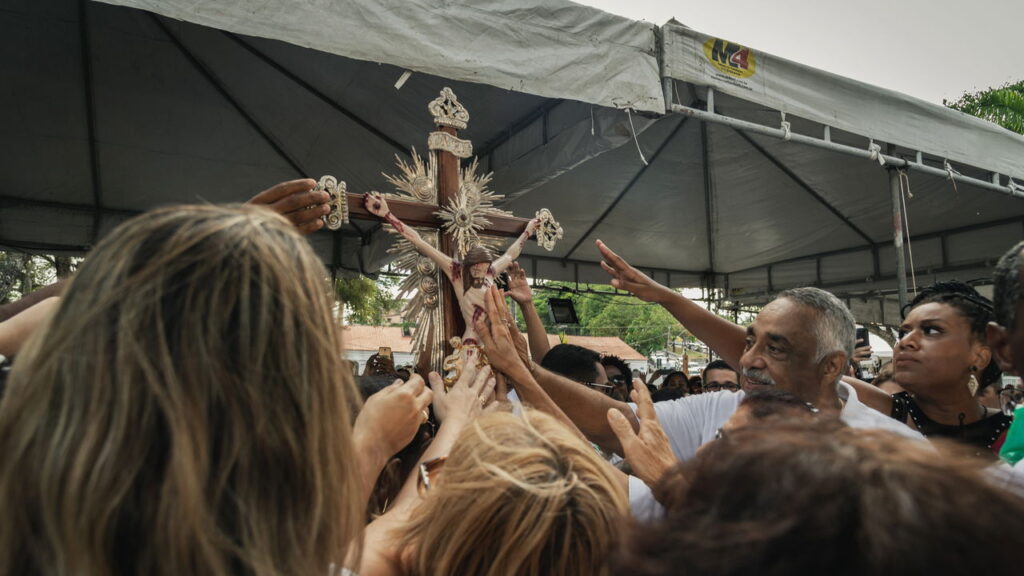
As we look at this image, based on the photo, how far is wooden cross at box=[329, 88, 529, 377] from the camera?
2.66m

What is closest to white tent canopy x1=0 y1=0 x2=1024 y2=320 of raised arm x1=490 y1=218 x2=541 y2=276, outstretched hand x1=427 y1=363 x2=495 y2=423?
raised arm x1=490 y1=218 x2=541 y2=276

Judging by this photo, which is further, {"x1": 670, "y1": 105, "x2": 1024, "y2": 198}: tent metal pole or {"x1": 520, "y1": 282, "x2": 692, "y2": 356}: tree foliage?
{"x1": 520, "y1": 282, "x2": 692, "y2": 356}: tree foliage

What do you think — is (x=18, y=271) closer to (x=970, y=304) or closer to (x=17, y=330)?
(x=17, y=330)

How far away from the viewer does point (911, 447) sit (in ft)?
1.66

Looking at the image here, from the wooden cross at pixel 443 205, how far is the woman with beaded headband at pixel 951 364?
5.92ft

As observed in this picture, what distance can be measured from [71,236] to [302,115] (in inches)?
108

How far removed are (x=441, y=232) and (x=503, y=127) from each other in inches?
98.7

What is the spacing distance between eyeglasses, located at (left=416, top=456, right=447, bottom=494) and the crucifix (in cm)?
122

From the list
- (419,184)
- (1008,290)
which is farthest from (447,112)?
(1008,290)

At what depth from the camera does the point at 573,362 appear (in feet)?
10.1

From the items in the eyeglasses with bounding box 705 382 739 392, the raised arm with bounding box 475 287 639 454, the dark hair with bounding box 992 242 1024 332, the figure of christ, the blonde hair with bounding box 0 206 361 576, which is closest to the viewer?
the blonde hair with bounding box 0 206 361 576

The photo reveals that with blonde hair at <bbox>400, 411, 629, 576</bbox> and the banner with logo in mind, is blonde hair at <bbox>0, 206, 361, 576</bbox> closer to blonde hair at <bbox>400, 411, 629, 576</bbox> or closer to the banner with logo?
blonde hair at <bbox>400, 411, 629, 576</bbox>

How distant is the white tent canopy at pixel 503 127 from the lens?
2965mm

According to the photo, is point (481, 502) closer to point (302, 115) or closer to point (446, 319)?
point (446, 319)
